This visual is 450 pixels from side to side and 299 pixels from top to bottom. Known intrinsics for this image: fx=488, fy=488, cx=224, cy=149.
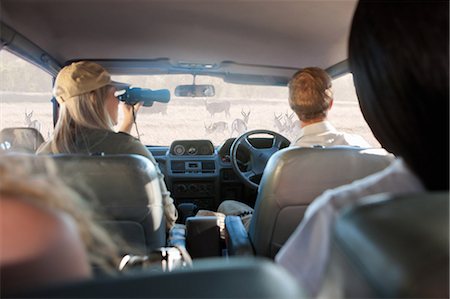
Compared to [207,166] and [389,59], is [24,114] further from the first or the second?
[389,59]

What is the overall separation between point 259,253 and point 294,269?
1.24 meters

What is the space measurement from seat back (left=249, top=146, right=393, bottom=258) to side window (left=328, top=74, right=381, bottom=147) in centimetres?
136

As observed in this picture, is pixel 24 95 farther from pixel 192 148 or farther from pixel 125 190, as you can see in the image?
pixel 125 190

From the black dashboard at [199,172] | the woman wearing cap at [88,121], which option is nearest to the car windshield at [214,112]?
the black dashboard at [199,172]

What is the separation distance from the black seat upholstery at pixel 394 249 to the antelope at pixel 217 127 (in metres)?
3.41

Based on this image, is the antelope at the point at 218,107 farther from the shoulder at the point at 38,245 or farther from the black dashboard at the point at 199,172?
the shoulder at the point at 38,245

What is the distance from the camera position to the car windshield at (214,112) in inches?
155

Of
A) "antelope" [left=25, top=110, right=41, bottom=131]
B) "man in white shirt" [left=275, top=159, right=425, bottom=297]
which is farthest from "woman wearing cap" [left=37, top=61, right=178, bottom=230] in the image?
"man in white shirt" [left=275, top=159, right=425, bottom=297]

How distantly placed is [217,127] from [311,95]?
1.61m

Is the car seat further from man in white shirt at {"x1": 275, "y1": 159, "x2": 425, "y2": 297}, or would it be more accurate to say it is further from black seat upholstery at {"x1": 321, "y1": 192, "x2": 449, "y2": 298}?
black seat upholstery at {"x1": 321, "y1": 192, "x2": 449, "y2": 298}

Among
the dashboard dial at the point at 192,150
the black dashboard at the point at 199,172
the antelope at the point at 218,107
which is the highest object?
the antelope at the point at 218,107

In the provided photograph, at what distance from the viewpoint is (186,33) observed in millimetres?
3482

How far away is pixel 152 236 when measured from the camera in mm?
2100

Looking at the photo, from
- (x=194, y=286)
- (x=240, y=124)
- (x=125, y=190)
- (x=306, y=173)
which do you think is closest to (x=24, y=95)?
(x=240, y=124)
